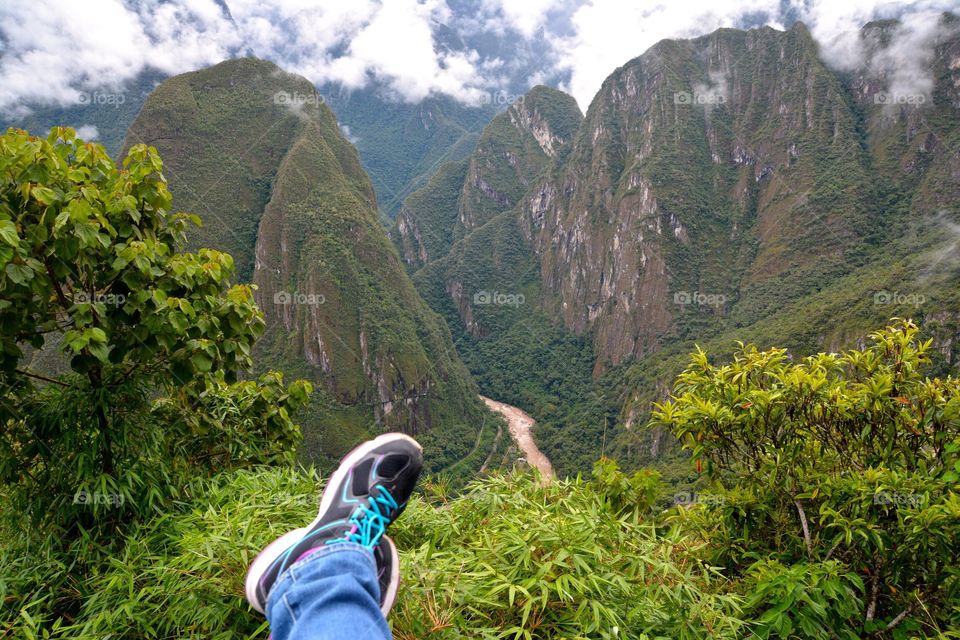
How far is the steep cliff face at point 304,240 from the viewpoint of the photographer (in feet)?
210

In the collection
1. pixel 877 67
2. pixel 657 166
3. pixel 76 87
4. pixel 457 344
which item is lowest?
pixel 457 344

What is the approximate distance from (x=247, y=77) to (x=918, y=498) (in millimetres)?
105929

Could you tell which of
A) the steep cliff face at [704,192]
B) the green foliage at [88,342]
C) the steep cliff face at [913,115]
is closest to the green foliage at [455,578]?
the green foliage at [88,342]

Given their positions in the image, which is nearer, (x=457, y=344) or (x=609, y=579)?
(x=609, y=579)

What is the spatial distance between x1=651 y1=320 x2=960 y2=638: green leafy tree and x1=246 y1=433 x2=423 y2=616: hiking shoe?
6.06 ft

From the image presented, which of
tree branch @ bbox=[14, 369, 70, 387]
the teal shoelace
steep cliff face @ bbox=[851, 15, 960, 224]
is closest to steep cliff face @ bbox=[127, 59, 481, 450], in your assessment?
tree branch @ bbox=[14, 369, 70, 387]

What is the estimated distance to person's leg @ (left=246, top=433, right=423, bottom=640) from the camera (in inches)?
59.1

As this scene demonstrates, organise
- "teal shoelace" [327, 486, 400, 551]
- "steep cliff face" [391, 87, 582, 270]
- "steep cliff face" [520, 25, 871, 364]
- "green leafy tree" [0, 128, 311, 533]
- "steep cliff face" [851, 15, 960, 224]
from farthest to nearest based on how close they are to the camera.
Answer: "steep cliff face" [391, 87, 582, 270] → "steep cliff face" [520, 25, 871, 364] → "steep cliff face" [851, 15, 960, 224] → "green leafy tree" [0, 128, 311, 533] → "teal shoelace" [327, 486, 400, 551]

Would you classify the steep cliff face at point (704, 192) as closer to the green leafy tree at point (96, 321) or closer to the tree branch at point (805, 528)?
the tree branch at point (805, 528)

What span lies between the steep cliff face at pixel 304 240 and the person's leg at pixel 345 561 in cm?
6274

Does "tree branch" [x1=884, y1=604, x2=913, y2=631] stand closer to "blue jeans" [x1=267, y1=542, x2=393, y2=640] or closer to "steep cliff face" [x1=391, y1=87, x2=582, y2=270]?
"blue jeans" [x1=267, y1=542, x2=393, y2=640]

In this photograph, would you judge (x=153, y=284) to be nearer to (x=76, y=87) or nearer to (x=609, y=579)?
(x=609, y=579)

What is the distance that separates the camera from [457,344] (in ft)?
364

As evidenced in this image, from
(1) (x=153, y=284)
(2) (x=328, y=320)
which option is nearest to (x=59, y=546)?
(1) (x=153, y=284)
